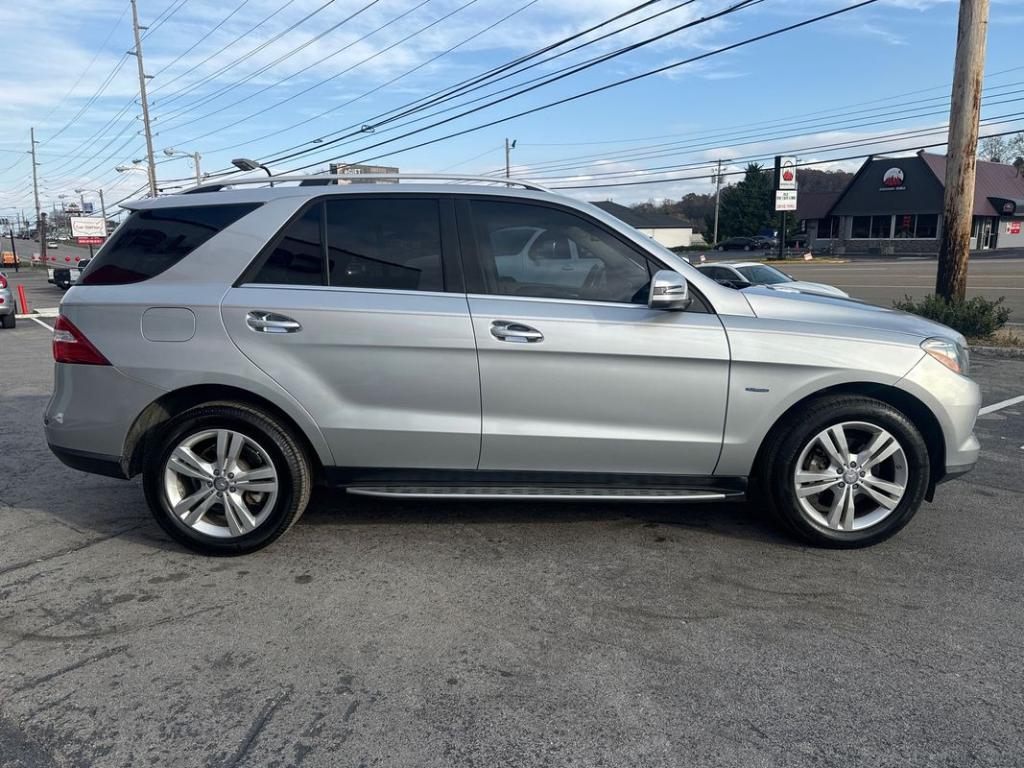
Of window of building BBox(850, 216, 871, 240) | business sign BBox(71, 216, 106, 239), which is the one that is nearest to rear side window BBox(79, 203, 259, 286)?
window of building BBox(850, 216, 871, 240)

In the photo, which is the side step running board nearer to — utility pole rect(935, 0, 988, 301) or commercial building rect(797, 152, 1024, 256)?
utility pole rect(935, 0, 988, 301)

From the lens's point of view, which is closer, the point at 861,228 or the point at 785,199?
the point at 785,199

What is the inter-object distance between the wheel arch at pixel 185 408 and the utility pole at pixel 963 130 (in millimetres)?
9913

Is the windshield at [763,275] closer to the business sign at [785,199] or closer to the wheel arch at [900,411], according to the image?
the wheel arch at [900,411]

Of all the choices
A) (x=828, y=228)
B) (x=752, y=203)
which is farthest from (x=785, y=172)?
(x=752, y=203)

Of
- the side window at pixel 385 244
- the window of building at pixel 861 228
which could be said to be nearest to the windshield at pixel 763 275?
the side window at pixel 385 244

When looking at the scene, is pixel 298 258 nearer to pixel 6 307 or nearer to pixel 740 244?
pixel 6 307

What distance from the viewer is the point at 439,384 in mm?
3818

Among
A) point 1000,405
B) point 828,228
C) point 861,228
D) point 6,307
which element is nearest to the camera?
point 1000,405

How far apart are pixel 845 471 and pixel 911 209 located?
59648 millimetres

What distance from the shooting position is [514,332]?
12.4ft

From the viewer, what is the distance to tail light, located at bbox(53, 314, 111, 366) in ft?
12.8

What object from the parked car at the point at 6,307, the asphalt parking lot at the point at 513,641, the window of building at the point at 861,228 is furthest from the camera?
the window of building at the point at 861,228

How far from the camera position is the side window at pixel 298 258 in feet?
12.9
